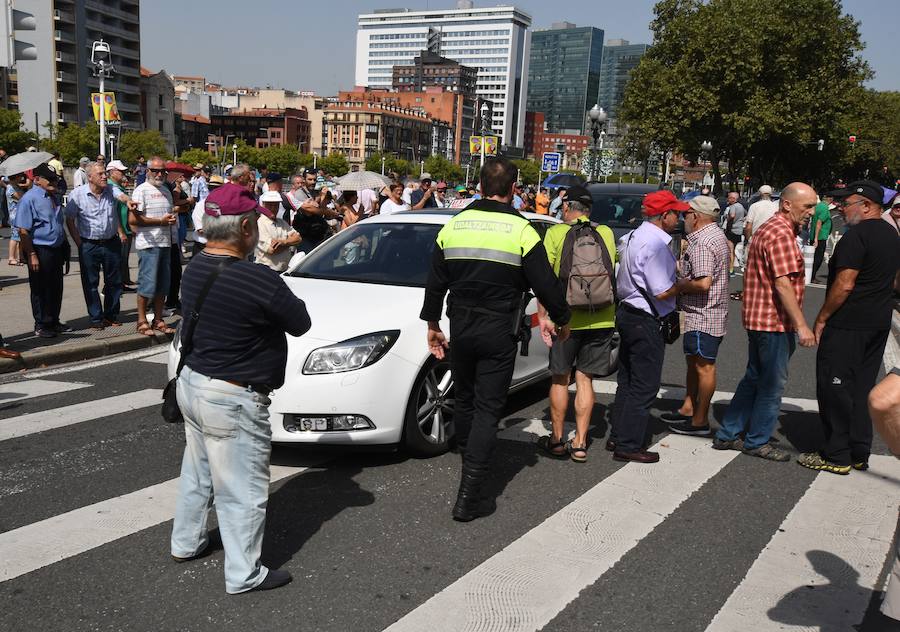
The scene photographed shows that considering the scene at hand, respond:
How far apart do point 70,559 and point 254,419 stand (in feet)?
A: 4.07

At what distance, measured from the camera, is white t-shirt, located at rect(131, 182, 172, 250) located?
8.99m

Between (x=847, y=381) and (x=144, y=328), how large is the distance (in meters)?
7.10

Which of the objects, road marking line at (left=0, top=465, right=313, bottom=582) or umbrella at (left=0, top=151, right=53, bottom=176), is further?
umbrella at (left=0, top=151, right=53, bottom=176)

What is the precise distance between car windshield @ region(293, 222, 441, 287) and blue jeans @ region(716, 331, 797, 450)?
7.85 ft

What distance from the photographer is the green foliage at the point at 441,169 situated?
580 feet

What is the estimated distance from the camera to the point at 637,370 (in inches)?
218

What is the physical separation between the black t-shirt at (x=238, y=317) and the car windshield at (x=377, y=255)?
2.56 m

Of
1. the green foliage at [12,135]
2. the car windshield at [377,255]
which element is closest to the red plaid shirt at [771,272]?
the car windshield at [377,255]

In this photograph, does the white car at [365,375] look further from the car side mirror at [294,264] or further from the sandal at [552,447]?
the sandal at [552,447]

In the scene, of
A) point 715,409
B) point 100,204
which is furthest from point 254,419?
Answer: point 100,204

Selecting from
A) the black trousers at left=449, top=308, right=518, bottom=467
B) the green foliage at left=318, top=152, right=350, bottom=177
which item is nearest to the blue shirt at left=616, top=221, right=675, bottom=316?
the black trousers at left=449, top=308, right=518, bottom=467

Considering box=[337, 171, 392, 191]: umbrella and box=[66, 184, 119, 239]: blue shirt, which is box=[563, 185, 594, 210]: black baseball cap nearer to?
box=[66, 184, 119, 239]: blue shirt

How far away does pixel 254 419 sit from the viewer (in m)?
3.50

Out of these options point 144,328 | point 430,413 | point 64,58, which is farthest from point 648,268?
point 64,58
